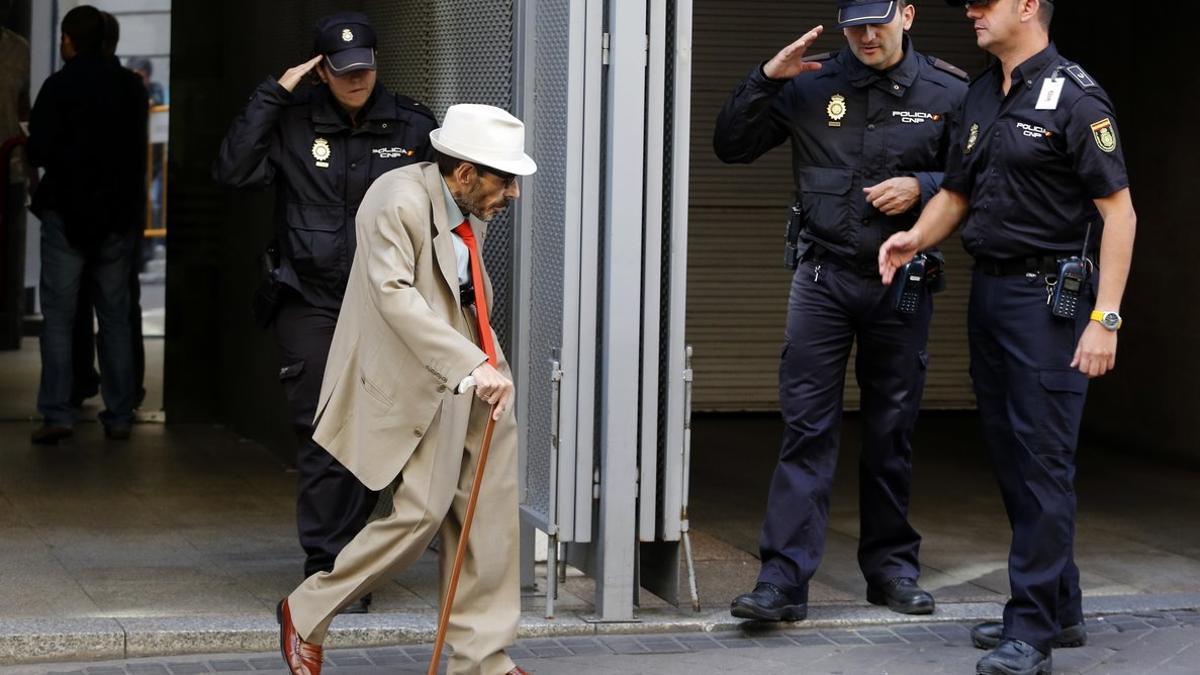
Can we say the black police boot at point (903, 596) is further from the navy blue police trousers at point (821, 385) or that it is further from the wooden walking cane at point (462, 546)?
the wooden walking cane at point (462, 546)

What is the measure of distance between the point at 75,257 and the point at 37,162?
1.68ft

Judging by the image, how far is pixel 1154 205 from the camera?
10070 mm

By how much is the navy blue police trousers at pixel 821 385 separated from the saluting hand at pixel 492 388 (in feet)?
4.89

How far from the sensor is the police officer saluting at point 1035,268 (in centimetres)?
573

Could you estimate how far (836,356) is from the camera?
6312mm

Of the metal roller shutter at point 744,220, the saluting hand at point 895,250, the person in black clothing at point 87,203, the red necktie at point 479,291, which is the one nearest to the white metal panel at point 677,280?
the saluting hand at point 895,250

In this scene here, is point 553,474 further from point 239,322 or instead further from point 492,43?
point 239,322

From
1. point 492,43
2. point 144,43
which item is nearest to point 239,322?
point 144,43

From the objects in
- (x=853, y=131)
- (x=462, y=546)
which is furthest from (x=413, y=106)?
(x=462, y=546)

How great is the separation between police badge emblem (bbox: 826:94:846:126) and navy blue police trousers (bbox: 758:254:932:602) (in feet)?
1.52

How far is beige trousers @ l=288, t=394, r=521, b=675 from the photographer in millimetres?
5246

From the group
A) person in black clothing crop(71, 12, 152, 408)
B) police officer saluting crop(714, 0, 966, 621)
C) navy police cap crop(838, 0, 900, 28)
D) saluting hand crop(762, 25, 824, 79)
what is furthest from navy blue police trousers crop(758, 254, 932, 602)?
person in black clothing crop(71, 12, 152, 408)

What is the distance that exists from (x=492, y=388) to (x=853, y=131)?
1833 mm

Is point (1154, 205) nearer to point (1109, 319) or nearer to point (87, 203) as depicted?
point (1109, 319)
